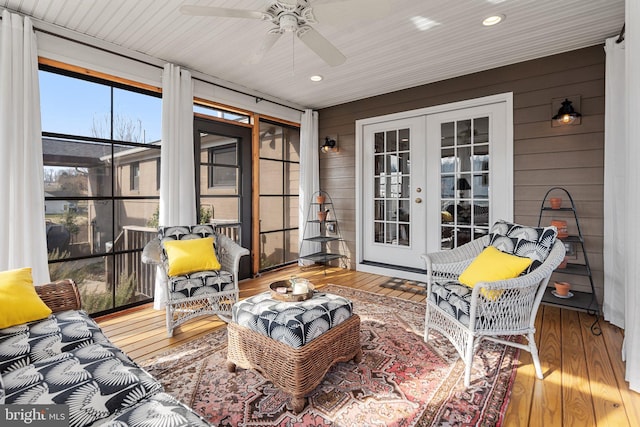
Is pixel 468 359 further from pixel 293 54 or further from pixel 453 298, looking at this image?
pixel 293 54

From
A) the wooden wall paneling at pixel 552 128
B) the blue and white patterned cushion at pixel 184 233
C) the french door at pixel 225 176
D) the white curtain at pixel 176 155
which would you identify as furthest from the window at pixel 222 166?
the wooden wall paneling at pixel 552 128

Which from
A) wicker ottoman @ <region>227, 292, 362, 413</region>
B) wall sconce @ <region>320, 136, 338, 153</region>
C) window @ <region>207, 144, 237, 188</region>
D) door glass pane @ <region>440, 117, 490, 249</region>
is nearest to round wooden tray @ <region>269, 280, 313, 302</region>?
wicker ottoman @ <region>227, 292, 362, 413</region>

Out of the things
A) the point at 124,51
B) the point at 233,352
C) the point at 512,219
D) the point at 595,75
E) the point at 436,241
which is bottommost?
the point at 233,352

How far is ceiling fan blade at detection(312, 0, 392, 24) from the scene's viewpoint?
180 cm

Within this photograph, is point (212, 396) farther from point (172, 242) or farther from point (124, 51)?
point (124, 51)

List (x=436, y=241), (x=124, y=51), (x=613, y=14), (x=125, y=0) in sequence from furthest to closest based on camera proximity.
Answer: (x=436, y=241), (x=124, y=51), (x=613, y=14), (x=125, y=0)

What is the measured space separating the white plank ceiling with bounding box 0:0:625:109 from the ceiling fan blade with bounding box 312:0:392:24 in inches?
2.2

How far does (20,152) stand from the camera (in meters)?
2.47

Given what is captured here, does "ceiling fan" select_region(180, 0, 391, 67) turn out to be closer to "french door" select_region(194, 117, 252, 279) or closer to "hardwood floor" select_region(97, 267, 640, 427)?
"french door" select_region(194, 117, 252, 279)

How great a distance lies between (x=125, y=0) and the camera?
2367mm

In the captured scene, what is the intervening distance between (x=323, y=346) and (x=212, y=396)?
71 centimetres

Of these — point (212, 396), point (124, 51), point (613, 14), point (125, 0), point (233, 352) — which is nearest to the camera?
point (212, 396)

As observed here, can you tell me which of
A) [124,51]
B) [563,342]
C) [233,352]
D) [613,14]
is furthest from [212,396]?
[613,14]

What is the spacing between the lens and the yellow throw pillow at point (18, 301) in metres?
1.65
